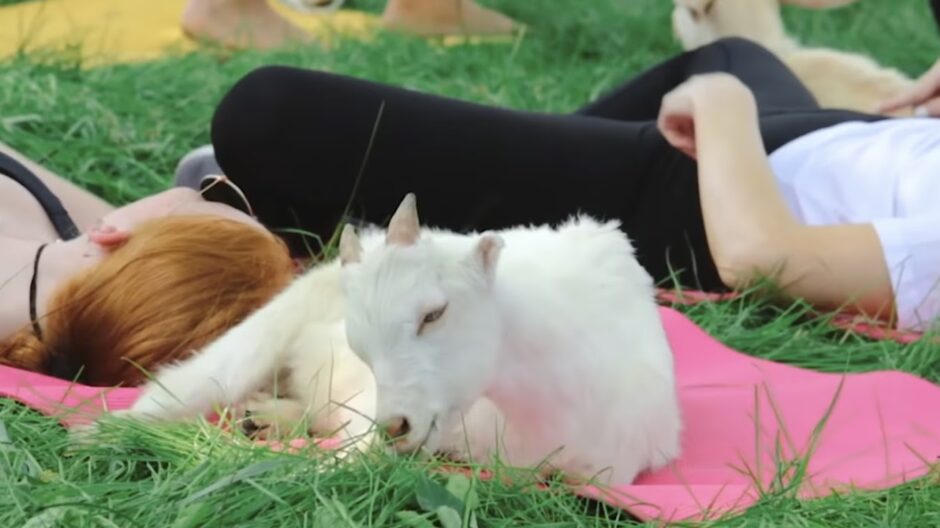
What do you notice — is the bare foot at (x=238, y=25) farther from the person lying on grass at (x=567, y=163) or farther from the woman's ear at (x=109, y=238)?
the woman's ear at (x=109, y=238)

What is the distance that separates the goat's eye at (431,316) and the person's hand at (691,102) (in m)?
0.86

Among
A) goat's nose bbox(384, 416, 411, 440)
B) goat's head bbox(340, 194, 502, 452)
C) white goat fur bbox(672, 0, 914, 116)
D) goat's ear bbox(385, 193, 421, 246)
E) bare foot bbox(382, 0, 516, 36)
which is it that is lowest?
bare foot bbox(382, 0, 516, 36)

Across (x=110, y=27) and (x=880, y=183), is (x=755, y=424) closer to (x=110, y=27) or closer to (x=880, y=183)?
(x=880, y=183)

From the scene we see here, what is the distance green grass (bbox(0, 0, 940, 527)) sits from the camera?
3.60 feet

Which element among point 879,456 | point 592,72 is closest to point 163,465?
point 879,456

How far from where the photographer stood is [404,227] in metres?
1.02

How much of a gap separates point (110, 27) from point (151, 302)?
1890 millimetres

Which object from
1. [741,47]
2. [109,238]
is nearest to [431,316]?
[109,238]

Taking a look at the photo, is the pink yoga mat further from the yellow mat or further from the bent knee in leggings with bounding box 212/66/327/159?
the yellow mat

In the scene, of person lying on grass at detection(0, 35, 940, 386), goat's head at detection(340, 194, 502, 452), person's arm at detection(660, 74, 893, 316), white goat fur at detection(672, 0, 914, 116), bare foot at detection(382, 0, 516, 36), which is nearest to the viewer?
goat's head at detection(340, 194, 502, 452)

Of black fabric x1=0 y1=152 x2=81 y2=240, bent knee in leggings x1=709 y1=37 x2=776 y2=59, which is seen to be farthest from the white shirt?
black fabric x1=0 y1=152 x2=81 y2=240

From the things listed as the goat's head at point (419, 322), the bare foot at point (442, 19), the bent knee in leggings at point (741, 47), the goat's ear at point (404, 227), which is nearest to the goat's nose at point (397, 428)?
the goat's head at point (419, 322)

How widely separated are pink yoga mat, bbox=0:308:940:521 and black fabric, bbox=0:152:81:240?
37cm

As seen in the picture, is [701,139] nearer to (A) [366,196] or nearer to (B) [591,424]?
(A) [366,196]
